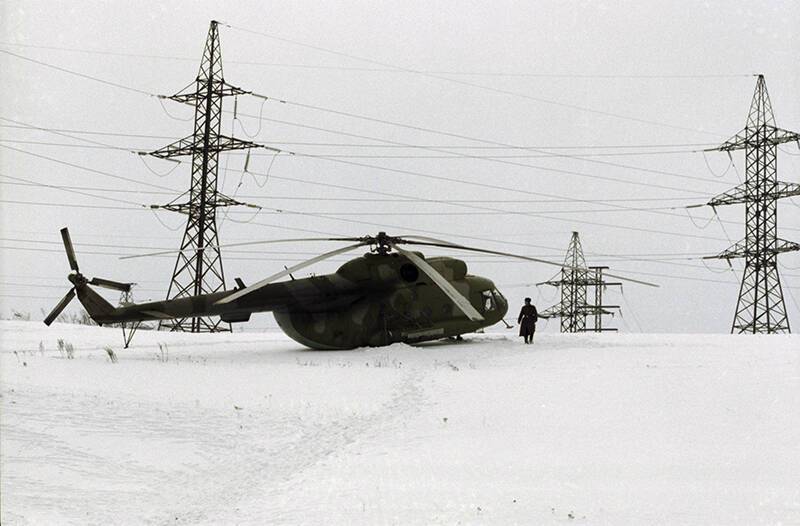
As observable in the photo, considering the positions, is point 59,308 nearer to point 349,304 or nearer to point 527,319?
point 349,304

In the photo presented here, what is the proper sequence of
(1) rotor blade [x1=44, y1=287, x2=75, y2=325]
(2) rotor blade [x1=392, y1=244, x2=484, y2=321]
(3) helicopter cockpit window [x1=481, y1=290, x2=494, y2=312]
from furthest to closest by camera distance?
1. (3) helicopter cockpit window [x1=481, y1=290, x2=494, y2=312]
2. (1) rotor blade [x1=44, y1=287, x2=75, y2=325]
3. (2) rotor blade [x1=392, y1=244, x2=484, y2=321]

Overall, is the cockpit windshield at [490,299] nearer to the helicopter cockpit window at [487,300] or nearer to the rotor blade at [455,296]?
the helicopter cockpit window at [487,300]

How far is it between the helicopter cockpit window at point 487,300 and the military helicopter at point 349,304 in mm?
365

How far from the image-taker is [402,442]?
8.30 metres

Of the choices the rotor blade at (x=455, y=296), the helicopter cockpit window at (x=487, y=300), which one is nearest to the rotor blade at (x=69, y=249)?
the rotor blade at (x=455, y=296)

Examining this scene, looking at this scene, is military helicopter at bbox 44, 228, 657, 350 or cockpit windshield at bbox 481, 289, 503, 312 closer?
military helicopter at bbox 44, 228, 657, 350

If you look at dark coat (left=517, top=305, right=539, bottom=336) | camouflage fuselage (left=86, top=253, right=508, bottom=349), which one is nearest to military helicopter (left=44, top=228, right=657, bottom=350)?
camouflage fuselage (left=86, top=253, right=508, bottom=349)

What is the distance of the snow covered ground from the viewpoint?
5.93m

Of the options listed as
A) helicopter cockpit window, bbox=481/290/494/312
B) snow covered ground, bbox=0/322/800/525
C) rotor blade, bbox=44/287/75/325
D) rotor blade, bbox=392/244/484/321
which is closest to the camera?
snow covered ground, bbox=0/322/800/525

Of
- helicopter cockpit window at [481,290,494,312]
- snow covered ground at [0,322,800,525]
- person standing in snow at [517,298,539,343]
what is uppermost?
helicopter cockpit window at [481,290,494,312]

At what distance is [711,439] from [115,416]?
26.3ft

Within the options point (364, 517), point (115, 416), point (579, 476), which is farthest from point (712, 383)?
point (115, 416)

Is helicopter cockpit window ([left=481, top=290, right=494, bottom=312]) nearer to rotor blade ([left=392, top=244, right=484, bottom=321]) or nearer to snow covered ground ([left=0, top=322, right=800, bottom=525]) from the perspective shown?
rotor blade ([left=392, top=244, right=484, bottom=321])

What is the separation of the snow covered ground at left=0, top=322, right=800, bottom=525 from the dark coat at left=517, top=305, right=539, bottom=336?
18.5 feet
